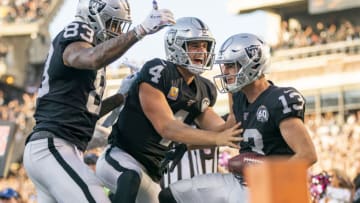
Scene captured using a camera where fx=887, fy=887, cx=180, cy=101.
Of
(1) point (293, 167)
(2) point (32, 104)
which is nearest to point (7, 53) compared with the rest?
(2) point (32, 104)

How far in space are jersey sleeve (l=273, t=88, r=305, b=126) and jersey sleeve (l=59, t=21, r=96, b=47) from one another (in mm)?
1219

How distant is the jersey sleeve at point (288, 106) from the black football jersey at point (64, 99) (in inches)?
49.2

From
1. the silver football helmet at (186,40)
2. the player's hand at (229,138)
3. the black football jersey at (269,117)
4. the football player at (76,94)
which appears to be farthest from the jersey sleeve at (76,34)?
the black football jersey at (269,117)

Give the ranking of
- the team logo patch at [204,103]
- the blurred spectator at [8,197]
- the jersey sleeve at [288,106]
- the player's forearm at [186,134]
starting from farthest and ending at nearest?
the blurred spectator at [8,197], the team logo patch at [204,103], the player's forearm at [186,134], the jersey sleeve at [288,106]

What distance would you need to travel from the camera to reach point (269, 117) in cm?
550

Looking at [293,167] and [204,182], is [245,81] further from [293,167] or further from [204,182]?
[293,167]

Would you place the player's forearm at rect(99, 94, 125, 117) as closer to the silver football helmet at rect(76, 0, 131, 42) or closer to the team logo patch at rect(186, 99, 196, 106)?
the team logo patch at rect(186, 99, 196, 106)

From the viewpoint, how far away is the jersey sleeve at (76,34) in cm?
549

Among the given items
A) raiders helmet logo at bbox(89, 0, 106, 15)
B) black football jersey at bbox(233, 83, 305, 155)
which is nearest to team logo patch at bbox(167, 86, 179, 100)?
black football jersey at bbox(233, 83, 305, 155)

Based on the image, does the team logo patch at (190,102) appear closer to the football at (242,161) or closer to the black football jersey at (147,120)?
the black football jersey at (147,120)

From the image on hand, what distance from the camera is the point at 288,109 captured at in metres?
5.40

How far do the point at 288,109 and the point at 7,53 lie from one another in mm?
32532

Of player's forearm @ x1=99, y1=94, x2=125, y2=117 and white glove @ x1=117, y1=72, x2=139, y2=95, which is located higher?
white glove @ x1=117, y1=72, x2=139, y2=95

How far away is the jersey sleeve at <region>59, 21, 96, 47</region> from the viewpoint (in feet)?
18.0
